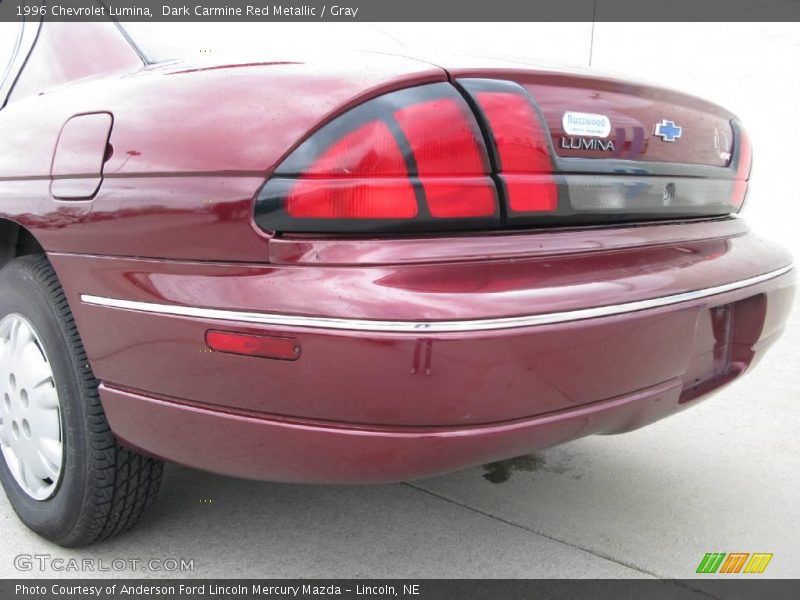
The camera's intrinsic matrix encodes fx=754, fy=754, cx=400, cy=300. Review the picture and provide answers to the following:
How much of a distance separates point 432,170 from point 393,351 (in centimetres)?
36

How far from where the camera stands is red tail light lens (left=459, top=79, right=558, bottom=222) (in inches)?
57.9

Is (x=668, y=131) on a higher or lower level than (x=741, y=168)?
higher

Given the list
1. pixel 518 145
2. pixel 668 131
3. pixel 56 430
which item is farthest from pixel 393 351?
pixel 56 430

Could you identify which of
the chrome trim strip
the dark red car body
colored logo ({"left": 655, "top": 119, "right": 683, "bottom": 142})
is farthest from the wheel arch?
colored logo ({"left": 655, "top": 119, "right": 683, "bottom": 142})

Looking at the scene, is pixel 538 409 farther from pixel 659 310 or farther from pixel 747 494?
pixel 747 494

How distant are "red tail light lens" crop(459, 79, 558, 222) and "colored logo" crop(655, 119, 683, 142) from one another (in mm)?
403

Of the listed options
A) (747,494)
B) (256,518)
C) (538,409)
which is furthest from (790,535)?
(256,518)

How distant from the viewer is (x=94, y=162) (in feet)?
5.50

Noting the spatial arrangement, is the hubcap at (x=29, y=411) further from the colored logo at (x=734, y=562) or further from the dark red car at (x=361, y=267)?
the colored logo at (x=734, y=562)

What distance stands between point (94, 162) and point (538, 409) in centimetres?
110

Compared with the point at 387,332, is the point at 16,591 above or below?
below

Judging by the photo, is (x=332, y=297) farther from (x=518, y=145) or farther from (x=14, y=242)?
(x=14, y=242)

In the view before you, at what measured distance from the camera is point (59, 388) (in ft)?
6.05

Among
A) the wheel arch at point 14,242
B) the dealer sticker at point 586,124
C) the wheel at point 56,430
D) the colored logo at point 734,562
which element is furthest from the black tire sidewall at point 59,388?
the colored logo at point 734,562
